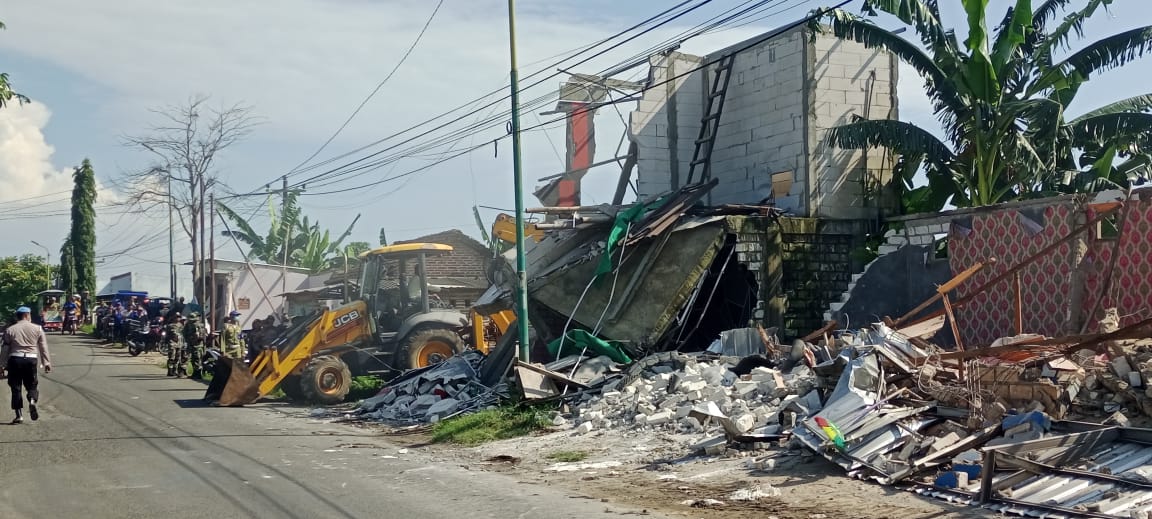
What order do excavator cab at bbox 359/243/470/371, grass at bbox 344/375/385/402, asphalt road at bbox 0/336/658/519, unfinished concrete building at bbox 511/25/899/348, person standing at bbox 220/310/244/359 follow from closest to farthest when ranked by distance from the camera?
asphalt road at bbox 0/336/658/519 < unfinished concrete building at bbox 511/25/899/348 < grass at bbox 344/375/385/402 < excavator cab at bbox 359/243/470/371 < person standing at bbox 220/310/244/359

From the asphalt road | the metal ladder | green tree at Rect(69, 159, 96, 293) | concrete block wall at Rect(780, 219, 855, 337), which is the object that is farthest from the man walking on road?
green tree at Rect(69, 159, 96, 293)

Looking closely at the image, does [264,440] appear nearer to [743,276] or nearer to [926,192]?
[743,276]

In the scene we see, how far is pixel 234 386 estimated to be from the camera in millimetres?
17906

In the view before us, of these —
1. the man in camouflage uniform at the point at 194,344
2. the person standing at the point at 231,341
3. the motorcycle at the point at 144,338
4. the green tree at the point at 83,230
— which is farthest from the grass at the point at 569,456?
the green tree at the point at 83,230

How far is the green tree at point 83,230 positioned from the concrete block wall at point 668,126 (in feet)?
141

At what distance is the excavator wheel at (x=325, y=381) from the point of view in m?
18.6

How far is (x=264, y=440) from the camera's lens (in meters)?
13.5

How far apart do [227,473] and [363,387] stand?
925cm

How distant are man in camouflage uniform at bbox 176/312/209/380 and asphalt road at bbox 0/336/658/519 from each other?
278 inches

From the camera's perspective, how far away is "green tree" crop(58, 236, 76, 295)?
54500 millimetres

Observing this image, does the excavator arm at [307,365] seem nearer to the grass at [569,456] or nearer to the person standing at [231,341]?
the person standing at [231,341]

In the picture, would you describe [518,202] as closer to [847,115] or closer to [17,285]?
[847,115]

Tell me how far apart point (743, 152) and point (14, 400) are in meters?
12.4

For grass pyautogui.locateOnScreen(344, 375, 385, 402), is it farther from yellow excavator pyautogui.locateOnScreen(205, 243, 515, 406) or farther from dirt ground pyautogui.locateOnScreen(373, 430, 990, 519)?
dirt ground pyautogui.locateOnScreen(373, 430, 990, 519)
